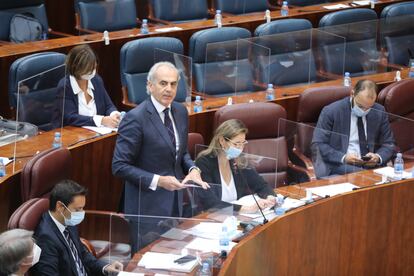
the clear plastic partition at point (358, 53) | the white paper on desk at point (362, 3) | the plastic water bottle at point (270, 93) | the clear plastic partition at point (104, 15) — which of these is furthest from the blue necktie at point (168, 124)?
the white paper on desk at point (362, 3)

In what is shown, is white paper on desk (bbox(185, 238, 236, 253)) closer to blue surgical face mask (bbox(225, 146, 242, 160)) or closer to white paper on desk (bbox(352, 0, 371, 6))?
blue surgical face mask (bbox(225, 146, 242, 160))

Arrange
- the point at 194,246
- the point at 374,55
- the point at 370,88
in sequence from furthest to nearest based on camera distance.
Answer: the point at 374,55
the point at 370,88
the point at 194,246

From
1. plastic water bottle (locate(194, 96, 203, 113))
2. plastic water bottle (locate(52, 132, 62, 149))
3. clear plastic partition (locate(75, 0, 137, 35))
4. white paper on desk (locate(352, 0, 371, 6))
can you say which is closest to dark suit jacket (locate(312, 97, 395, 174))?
plastic water bottle (locate(194, 96, 203, 113))

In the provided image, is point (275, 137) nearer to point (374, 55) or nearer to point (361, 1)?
point (374, 55)

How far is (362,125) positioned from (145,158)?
1.49 metres

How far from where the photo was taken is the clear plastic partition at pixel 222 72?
6.25 meters

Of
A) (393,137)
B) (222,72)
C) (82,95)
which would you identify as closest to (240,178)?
(82,95)

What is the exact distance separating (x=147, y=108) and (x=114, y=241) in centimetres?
79

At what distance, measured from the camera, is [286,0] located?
8.26 meters

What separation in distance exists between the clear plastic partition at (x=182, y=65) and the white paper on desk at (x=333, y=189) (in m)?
1.28

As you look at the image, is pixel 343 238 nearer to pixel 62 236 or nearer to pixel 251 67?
pixel 62 236

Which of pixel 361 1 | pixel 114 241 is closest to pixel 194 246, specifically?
pixel 114 241

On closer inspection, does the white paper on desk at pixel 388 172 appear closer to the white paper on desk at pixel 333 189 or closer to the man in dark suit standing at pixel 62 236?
the white paper on desk at pixel 333 189

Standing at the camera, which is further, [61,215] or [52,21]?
[52,21]
